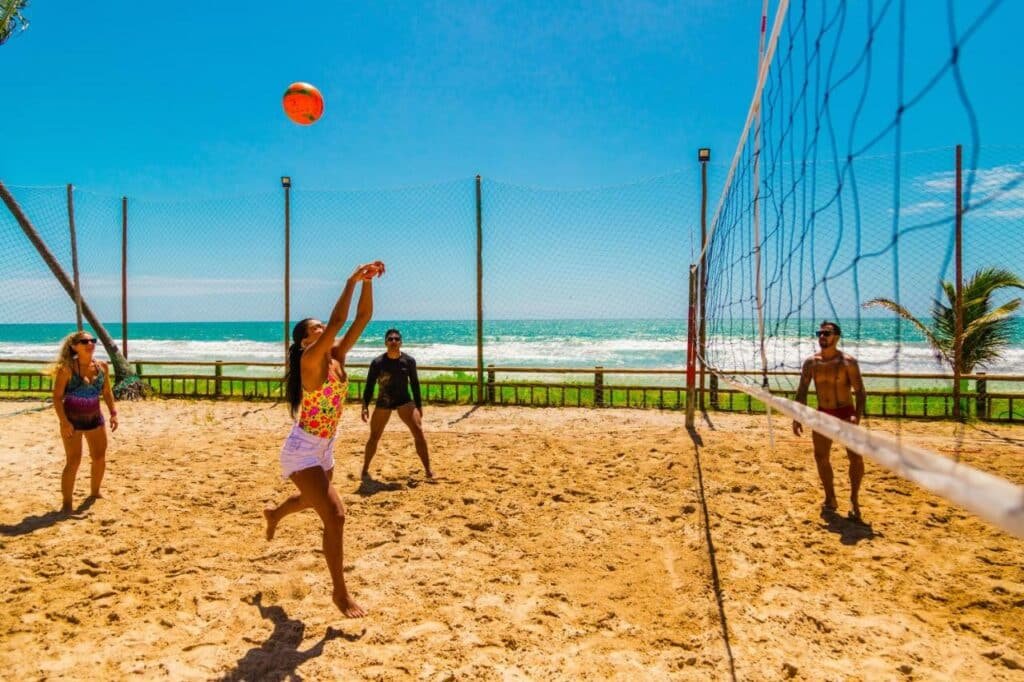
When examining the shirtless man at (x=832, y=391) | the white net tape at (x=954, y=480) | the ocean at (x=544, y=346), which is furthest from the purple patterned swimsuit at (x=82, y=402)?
the ocean at (x=544, y=346)

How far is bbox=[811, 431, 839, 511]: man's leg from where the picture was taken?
407 cm

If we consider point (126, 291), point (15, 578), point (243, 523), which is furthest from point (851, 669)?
point (126, 291)

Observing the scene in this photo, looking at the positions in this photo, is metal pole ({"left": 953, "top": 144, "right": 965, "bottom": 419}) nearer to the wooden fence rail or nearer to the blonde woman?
the wooden fence rail

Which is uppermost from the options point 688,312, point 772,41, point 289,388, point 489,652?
point 772,41

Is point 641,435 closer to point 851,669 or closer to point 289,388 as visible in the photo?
point 851,669

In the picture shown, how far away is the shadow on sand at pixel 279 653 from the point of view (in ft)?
7.72

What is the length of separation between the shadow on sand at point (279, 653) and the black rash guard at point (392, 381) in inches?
89.6

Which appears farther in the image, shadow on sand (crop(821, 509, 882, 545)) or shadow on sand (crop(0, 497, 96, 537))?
shadow on sand (crop(0, 497, 96, 537))

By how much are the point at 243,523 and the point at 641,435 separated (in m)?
4.14

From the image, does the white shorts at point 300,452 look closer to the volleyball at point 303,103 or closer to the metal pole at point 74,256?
the volleyball at point 303,103

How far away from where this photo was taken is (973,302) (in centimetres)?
776

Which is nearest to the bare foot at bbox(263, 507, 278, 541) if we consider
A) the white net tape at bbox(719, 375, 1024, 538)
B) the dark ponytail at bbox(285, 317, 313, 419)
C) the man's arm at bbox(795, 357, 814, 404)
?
the dark ponytail at bbox(285, 317, 313, 419)

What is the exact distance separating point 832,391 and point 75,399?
5.27 m

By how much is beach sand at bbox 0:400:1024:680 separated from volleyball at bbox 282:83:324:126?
3084 mm
